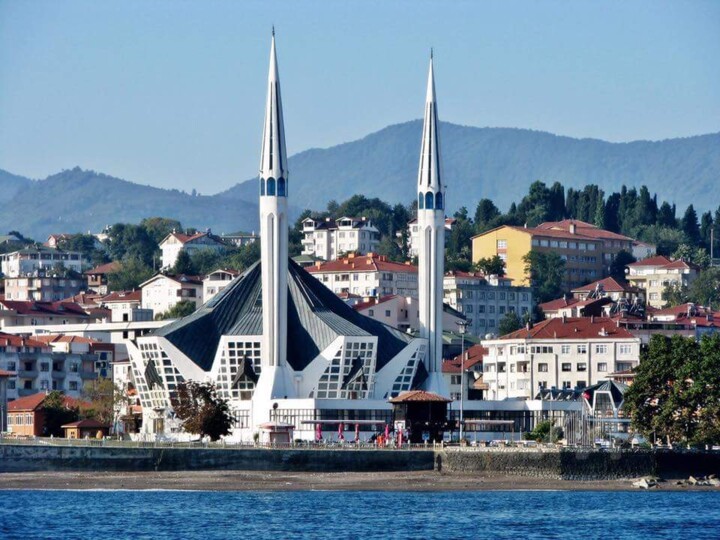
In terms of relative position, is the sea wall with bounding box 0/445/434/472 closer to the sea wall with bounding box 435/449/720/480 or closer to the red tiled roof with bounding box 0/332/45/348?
the sea wall with bounding box 435/449/720/480

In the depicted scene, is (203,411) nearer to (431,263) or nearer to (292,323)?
(292,323)

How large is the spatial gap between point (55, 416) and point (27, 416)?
263cm

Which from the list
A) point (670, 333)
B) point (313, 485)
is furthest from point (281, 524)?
point (670, 333)

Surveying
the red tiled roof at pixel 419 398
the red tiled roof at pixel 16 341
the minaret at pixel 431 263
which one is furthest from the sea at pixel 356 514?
the red tiled roof at pixel 16 341

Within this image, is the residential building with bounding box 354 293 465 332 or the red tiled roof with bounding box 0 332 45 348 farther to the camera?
the residential building with bounding box 354 293 465 332

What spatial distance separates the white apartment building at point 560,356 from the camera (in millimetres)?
163500

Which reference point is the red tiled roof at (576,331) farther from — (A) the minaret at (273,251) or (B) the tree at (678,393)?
(B) the tree at (678,393)

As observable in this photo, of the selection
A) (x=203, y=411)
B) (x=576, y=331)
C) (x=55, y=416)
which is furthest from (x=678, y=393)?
(x=576, y=331)

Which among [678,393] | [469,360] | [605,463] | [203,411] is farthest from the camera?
[469,360]

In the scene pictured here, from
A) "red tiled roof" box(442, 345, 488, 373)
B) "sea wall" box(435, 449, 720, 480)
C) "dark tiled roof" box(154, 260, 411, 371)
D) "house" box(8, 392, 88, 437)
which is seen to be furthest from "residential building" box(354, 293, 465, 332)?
"sea wall" box(435, 449, 720, 480)

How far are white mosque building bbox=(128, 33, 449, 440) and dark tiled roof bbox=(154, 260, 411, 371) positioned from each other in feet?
0.23

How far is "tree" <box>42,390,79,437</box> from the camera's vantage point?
450 ft

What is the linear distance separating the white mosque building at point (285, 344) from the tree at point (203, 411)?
318 cm

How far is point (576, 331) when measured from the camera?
543 feet
